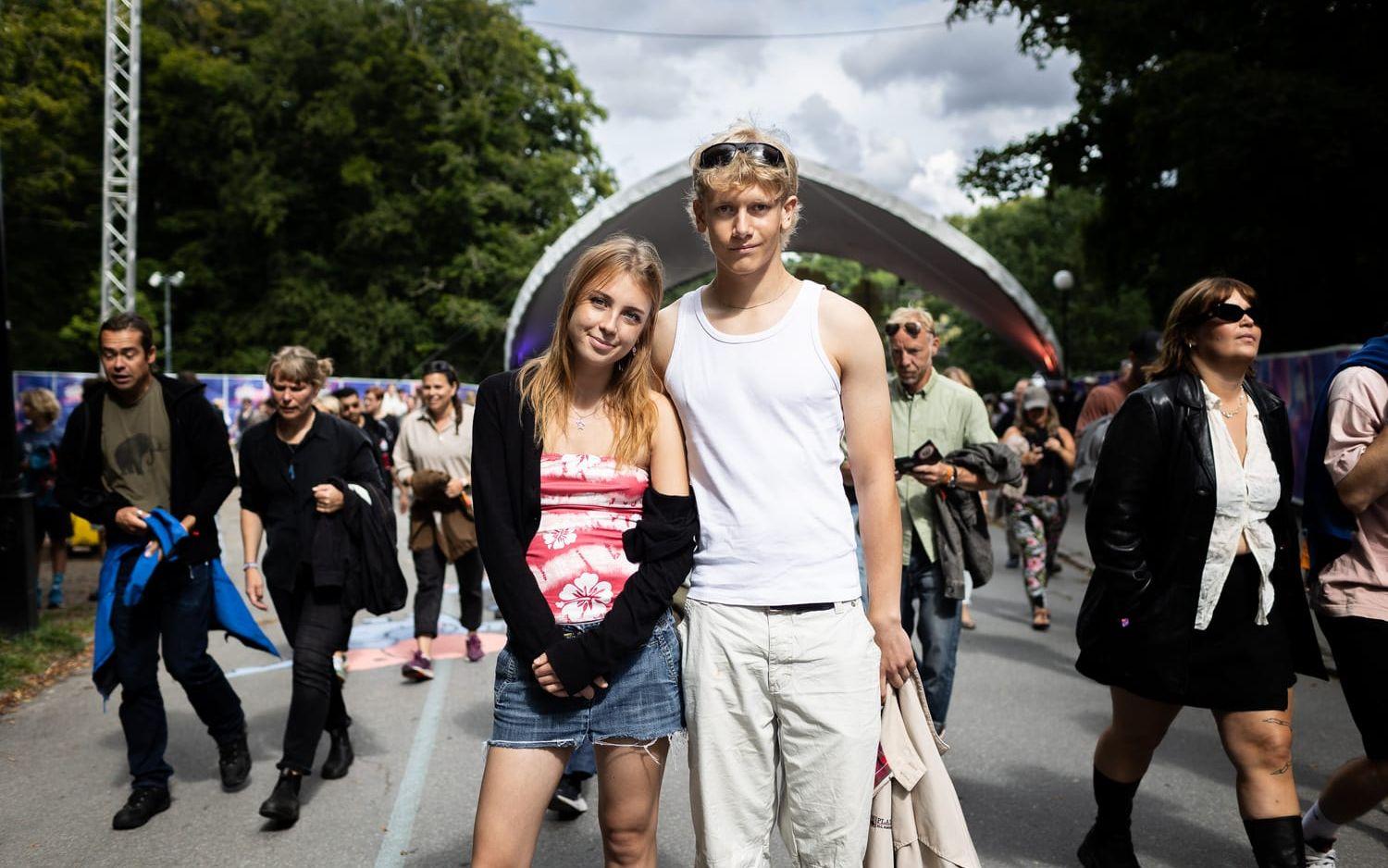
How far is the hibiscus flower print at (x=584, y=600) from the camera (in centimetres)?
234

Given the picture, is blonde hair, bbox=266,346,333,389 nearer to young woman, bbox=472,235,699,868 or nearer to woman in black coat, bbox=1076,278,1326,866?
Answer: young woman, bbox=472,235,699,868

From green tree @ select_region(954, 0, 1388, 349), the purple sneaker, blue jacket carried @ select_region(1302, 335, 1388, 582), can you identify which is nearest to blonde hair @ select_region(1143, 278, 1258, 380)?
blue jacket carried @ select_region(1302, 335, 1388, 582)

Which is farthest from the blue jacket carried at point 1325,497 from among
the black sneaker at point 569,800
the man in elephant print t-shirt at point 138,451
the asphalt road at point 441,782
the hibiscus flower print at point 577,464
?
the man in elephant print t-shirt at point 138,451

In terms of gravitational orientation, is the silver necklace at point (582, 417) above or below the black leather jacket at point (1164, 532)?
above

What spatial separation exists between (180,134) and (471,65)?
1101 centimetres

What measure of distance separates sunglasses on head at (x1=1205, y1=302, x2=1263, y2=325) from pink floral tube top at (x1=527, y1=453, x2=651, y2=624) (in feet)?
6.18

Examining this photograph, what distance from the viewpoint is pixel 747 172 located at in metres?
2.30

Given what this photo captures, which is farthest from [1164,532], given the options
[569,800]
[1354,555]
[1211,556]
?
[569,800]

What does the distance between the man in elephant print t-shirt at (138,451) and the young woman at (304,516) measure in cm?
34

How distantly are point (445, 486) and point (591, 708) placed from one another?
4780 mm

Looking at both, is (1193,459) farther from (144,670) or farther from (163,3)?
(163,3)

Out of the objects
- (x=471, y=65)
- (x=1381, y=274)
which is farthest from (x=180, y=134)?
(x=1381, y=274)

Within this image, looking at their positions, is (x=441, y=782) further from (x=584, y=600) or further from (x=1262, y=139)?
(x=1262, y=139)

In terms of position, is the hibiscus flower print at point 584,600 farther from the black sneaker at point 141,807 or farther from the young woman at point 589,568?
the black sneaker at point 141,807
